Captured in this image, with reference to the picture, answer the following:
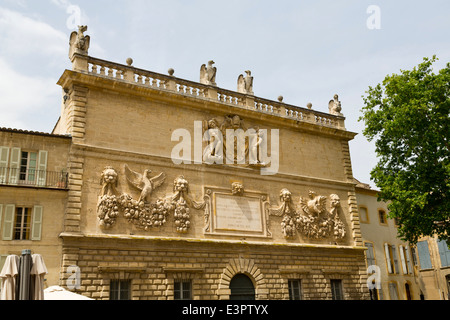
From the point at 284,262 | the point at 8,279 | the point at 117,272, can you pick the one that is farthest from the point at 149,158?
the point at 8,279

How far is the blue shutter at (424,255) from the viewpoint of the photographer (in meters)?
33.8

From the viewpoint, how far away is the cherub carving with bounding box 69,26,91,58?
60.4 feet

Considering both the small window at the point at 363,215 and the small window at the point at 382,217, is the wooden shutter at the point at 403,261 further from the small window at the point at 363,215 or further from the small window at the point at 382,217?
the small window at the point at 363,215

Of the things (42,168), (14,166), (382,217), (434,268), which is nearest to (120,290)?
(42,168)

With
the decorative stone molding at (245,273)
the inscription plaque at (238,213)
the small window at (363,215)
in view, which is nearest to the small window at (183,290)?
the decorative stone molding at (245,273)

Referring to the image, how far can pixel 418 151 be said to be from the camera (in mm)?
21828

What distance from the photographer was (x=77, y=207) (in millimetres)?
16422

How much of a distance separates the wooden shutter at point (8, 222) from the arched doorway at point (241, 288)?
8.93m

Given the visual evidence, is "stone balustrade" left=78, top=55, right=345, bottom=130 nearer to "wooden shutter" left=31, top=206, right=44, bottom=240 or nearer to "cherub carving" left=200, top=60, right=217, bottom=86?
"cherub carving" left=200, top=60, right=217, bottom=86

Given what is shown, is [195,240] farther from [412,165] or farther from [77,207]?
[412,165]

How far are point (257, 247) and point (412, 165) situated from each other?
865 centimetres

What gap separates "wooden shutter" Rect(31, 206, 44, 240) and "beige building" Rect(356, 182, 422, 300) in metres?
18.4

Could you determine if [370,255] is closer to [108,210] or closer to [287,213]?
[287,213]

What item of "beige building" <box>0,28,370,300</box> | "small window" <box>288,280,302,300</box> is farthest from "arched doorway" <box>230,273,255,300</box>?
"small window" <box>288,280,302,300</box>
